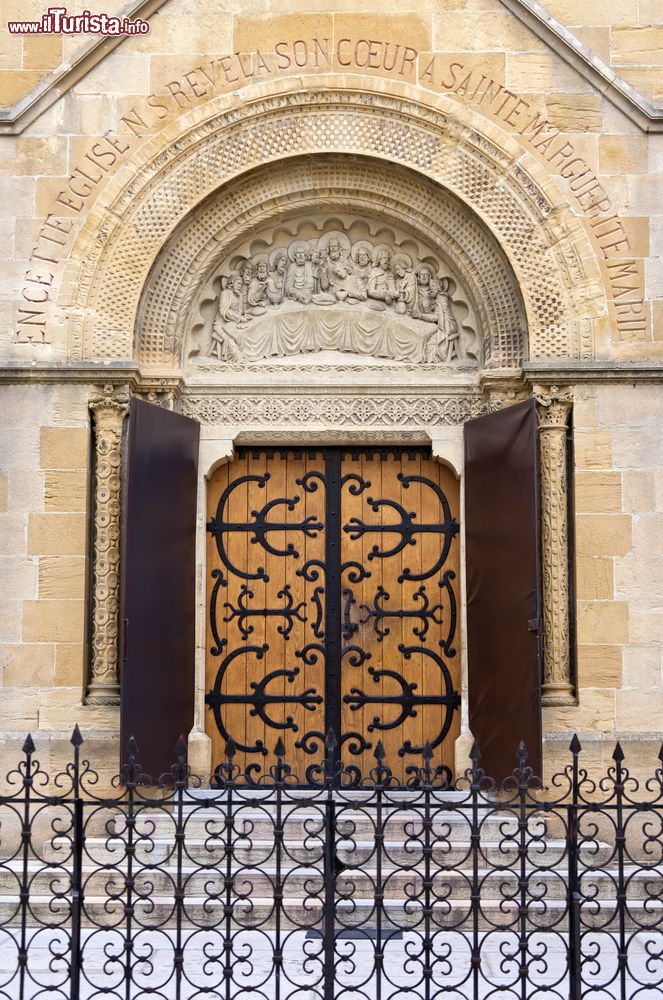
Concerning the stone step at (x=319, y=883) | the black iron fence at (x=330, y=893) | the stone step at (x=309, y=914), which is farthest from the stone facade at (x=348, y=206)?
the stone step at (x=309, y=914)

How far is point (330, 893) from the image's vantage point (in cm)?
551

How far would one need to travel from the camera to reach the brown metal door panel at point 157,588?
26.2ft

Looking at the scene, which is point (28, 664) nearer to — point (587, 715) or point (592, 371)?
point (587, 715)

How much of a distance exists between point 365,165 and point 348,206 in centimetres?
33

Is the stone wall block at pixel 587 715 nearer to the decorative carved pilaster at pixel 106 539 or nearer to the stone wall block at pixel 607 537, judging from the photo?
the stone wall block at pixel 607 537

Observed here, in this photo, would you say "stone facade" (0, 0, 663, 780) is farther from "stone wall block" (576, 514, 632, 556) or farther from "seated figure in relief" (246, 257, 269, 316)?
"seated figure in relief" (246, 257, 269, 316)

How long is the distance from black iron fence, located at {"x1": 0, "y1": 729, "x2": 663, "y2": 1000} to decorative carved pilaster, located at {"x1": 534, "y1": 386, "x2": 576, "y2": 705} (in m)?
0.68

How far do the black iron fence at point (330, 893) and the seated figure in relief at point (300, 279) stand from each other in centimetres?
346

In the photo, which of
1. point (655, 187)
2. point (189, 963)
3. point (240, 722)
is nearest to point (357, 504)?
point (240, 722)

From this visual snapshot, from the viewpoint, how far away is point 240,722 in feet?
29.0

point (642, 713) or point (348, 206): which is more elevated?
point (348, 206)

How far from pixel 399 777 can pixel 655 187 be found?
445 centimetres

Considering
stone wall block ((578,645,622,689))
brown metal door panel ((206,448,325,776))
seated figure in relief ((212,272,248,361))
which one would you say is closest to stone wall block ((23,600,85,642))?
brown metal door panel ((206,448,325,776))

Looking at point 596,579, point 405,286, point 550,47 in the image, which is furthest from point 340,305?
point 596,579
